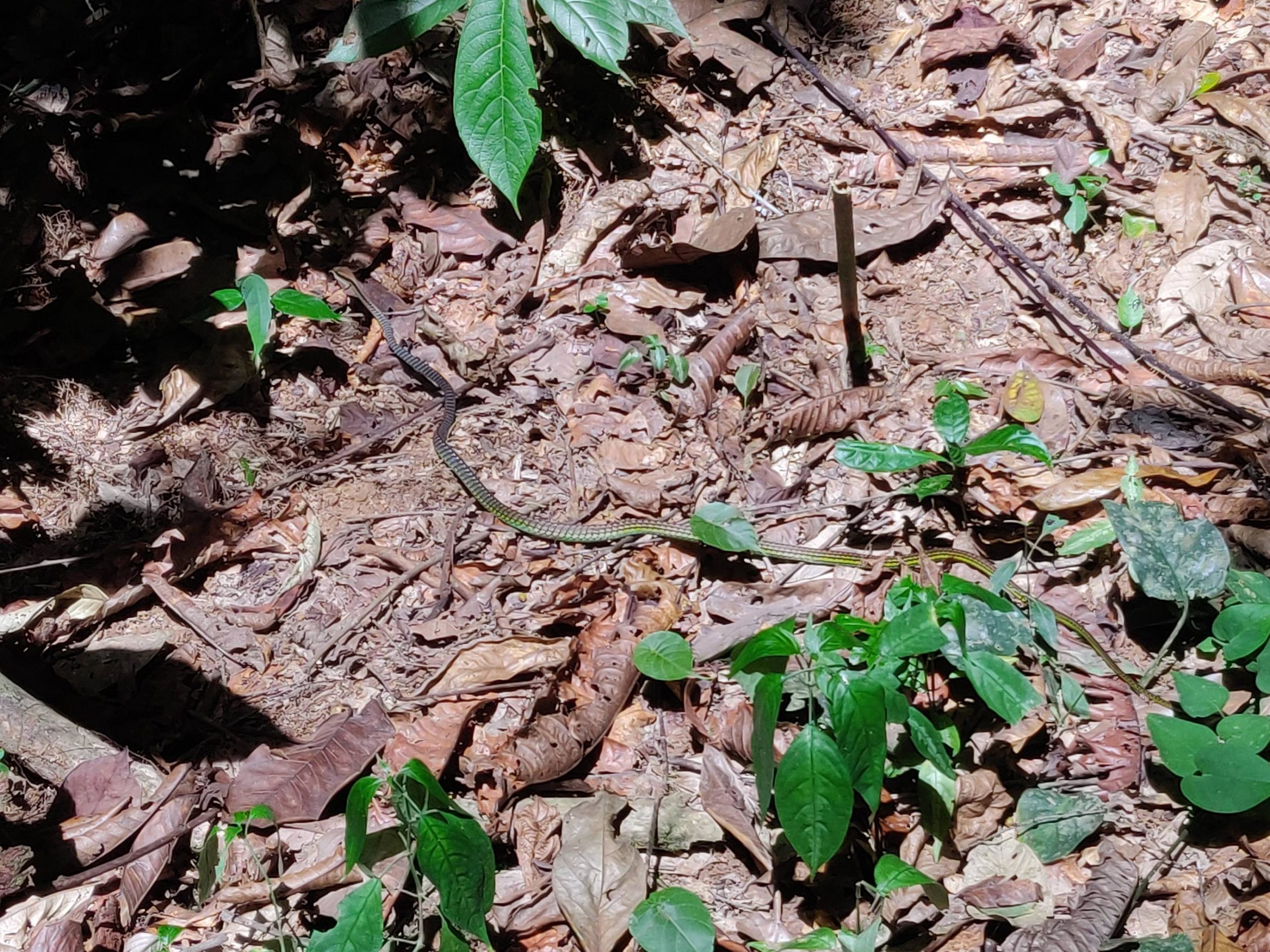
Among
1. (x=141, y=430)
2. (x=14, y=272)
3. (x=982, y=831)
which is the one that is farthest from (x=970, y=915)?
(x=14, y=272)

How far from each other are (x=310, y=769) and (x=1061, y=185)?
400 centimetres

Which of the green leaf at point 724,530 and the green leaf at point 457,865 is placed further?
the green leaf at point 724,530

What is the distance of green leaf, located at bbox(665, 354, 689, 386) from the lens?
155 inches

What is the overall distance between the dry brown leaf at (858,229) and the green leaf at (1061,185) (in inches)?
18.5

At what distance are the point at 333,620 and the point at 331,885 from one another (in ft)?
3.37

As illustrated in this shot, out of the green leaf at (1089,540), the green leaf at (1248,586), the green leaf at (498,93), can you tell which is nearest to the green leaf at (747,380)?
the green leaf at (1089,540)

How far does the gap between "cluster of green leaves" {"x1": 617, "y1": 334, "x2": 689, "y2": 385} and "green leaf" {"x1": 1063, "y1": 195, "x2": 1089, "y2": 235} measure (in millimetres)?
1866

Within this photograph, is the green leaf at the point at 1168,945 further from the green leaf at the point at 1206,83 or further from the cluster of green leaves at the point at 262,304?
the green leaf at the point at 1206,83

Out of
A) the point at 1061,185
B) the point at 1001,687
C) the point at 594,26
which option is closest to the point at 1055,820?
the point at 1001,687

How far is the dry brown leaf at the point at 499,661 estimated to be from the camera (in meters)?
3.09

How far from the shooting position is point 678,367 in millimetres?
3945

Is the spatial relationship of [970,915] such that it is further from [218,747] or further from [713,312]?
[713,312]

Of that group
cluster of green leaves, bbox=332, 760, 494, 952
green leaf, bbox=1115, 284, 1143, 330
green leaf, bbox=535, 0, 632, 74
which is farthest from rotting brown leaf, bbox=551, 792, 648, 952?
green leaf, bbox=1115, 284, 1143, 330

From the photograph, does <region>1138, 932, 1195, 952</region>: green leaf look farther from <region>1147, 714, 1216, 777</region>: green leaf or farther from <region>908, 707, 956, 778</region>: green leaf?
<region>908, 707, 956, 778</region>: green leaf
